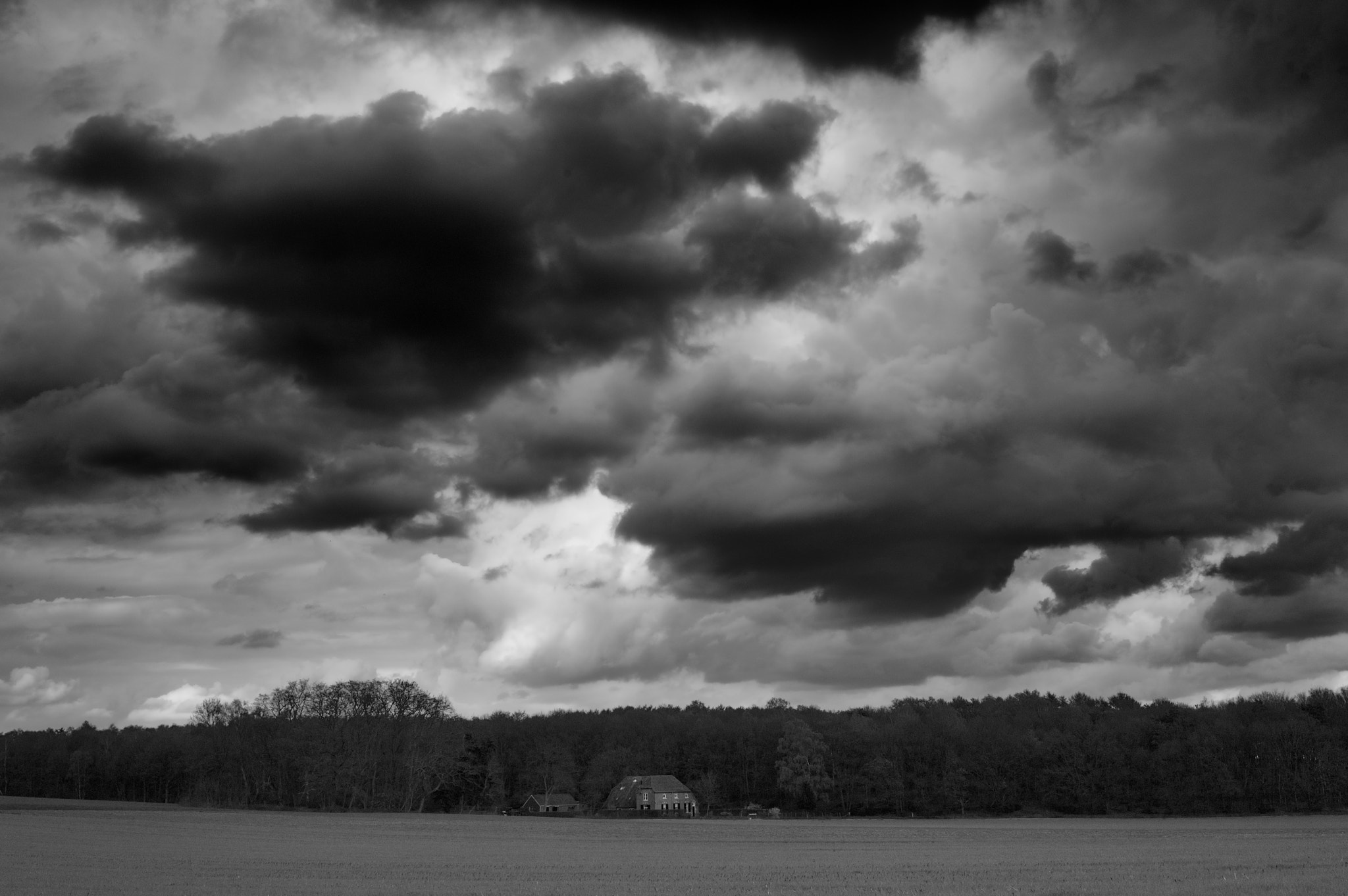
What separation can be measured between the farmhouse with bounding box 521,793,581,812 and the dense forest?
1254mm

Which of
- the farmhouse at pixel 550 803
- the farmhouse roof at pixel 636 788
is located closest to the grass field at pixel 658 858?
Answer: the farmhouse roof at pixel 636 788

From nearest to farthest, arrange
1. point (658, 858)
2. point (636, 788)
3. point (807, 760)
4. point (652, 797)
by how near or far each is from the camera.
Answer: point (658, 858) → point (807, 760) → point (652, 797) → point (636, 788)

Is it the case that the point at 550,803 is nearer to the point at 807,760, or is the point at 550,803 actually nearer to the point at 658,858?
the point at 807,760

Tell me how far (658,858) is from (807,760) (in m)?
90.8

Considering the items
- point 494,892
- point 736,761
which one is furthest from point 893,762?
point 494,892

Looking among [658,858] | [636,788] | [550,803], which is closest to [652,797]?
[636,788]

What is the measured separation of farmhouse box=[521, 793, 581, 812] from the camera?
17112 cm

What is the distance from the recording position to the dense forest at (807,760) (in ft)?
470

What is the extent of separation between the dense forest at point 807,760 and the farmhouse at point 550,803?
1.25 metres

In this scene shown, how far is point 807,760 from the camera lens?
148m

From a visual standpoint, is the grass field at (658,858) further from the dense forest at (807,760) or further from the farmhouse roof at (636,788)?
the farmhouse roof at (636,788)

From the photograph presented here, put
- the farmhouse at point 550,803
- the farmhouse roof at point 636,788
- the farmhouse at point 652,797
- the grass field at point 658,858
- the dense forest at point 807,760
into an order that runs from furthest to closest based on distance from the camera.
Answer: the farmhouse at point 550,803
the farmhouse roof at point 636,788
the farmhouse at point 652,797
the dense forest at point 807,760
the grass field at point 658,858

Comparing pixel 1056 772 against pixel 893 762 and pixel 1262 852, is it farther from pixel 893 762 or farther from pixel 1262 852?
pixel 1262 852

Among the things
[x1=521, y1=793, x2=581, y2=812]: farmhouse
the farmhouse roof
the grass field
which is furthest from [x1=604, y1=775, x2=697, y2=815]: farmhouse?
the grass field
